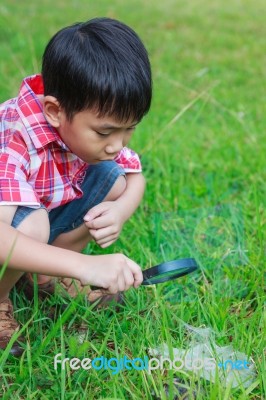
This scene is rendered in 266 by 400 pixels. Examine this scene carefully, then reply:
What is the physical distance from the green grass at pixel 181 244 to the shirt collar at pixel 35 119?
40 cm

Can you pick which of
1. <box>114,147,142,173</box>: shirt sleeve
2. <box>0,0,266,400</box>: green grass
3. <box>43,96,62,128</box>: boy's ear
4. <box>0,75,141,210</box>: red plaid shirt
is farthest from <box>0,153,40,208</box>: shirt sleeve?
<box>114,147,142,173</box>: shirt sleeve

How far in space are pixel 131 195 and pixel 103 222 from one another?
204mm

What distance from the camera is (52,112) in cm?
161

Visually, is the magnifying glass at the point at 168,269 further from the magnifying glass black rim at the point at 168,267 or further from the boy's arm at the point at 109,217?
the boy's arm at the point at 109,217

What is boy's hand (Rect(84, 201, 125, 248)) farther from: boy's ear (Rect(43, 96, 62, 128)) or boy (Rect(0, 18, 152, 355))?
boy's ear (Rect(43, 96, 62, 128))

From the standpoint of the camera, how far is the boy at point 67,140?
1.44 meters

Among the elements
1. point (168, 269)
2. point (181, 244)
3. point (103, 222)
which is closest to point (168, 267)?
point (168, 269)

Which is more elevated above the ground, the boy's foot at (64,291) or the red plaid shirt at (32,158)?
the red plaid shirt at (32,158)

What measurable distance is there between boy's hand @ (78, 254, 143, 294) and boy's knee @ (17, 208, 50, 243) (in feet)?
0.56

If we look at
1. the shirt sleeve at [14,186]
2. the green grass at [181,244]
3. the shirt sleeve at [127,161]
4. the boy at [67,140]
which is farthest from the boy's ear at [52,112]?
the green grass at [181,244]

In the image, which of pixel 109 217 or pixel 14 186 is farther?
pixel 109 217

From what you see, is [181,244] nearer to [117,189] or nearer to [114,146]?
[117,189]

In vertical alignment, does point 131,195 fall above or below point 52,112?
below

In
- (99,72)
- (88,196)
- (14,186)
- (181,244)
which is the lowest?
(181,244)
